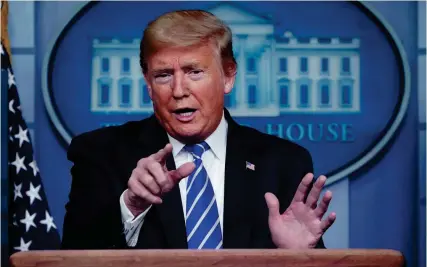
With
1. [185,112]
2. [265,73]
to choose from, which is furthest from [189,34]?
[265,73]

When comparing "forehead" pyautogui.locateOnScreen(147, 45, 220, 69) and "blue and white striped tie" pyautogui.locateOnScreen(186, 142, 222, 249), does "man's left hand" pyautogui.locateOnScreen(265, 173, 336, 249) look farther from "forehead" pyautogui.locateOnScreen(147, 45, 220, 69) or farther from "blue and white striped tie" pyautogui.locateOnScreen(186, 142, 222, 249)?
"forehead" pyautogui.locateOnScreen(147, 45, 220, 69)

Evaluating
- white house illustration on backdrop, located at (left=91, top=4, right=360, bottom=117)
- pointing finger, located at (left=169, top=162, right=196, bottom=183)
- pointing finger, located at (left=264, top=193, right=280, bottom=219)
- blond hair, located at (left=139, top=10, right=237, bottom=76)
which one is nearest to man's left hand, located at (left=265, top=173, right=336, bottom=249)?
pointing finger, located at (left=264, top=193, right=280, bottom=219)

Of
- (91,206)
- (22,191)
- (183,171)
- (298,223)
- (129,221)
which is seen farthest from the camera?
(22,191)

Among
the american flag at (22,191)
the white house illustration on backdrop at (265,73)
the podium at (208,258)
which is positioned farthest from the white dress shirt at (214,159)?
the podium at (208,258)

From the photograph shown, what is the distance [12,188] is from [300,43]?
1087 millimetres

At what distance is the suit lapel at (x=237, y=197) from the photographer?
1.84m

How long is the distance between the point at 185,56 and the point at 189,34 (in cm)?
6

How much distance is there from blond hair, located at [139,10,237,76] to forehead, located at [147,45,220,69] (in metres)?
0.01

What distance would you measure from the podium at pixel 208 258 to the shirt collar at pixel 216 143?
1.06 m

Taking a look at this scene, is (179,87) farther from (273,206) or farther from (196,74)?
(273,206)

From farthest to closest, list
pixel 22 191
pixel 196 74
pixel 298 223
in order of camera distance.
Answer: pixel 22 191, pixel 196 74, pixel 298 223

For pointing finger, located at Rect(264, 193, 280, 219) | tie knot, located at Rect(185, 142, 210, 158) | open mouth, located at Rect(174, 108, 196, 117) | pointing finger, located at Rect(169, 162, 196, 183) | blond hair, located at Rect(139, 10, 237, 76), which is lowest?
pointing finger, located at Rect(264, 193, 280, 219)

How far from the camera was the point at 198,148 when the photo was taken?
1.96 m

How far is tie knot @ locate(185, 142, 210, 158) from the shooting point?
196cm
